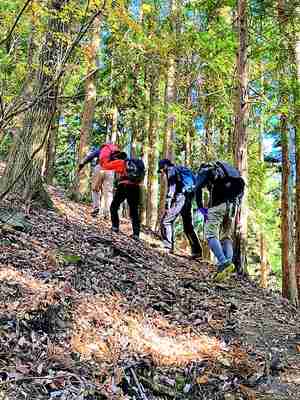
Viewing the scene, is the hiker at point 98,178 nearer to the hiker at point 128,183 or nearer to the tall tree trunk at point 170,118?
the hiker at point 128,183

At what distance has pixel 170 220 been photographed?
1029 cm

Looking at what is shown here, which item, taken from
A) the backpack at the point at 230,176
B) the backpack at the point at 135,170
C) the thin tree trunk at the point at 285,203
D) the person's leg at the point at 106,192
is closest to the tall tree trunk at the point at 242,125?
the backpack at the point at 230,176

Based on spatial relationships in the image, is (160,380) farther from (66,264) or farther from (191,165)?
(191,165)

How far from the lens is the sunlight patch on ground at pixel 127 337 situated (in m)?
4.18

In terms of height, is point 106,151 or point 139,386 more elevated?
point 106,151

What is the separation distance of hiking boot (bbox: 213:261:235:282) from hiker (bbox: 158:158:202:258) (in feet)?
6.98

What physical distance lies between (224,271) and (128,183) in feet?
10.1

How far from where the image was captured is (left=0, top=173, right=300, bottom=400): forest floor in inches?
142

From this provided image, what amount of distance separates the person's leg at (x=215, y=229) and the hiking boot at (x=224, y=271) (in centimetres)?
7

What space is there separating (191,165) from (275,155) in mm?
7969

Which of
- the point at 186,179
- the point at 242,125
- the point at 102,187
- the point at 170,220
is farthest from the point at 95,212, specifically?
the point at 242,125

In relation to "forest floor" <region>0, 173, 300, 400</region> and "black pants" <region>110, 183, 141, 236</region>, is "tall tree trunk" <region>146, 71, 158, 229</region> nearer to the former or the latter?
"black pants" <region>110, 183, 141, 236</region>

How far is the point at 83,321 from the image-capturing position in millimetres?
4516

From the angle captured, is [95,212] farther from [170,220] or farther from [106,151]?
[170,220]
